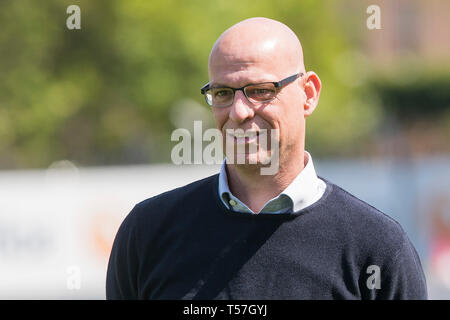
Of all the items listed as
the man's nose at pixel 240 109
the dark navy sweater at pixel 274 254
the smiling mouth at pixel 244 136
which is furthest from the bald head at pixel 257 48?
the dark navy sweater at pixel 274 254

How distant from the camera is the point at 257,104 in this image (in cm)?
295

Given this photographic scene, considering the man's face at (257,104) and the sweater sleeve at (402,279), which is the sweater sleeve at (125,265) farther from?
the sweater sleeve at (402,279)

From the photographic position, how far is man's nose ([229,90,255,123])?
292 cm

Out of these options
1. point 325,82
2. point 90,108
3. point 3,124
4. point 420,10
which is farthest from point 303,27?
point 420,10

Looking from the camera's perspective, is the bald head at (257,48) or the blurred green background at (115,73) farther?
the blurred green background at (115,73)

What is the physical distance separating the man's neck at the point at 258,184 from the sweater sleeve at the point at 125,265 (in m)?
0.45

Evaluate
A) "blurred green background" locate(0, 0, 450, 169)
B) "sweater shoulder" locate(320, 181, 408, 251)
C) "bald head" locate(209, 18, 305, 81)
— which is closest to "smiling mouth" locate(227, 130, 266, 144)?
"bald head" locate(209, 18, 305, 81)

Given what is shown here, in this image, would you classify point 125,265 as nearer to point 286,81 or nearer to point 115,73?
point 286,81

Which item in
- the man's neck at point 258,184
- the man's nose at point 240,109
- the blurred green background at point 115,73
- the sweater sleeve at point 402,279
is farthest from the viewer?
the blurred green background at point 115,73

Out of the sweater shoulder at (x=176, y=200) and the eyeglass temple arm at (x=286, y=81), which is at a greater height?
the eyeglass temple arm at (x=286, y=81)

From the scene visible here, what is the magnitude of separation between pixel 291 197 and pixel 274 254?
0.77 feet

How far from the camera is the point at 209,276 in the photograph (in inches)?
114

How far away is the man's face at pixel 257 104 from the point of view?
2928mm

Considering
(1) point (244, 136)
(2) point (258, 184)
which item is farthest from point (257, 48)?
(2) point (258, 184)
